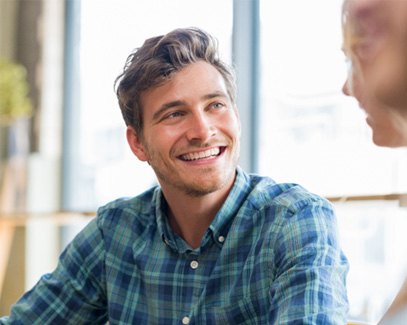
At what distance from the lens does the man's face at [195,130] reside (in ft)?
5.02

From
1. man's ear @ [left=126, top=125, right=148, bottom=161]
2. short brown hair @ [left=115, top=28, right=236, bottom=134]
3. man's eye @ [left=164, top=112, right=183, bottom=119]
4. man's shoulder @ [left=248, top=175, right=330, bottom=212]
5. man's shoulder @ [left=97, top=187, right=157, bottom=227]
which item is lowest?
man's shoulder @ [left=97, top=187, right=157, bottom=227]

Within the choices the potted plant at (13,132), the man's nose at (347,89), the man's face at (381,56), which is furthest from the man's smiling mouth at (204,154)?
the potted plant at (13,132)

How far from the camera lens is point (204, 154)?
60.5 inches

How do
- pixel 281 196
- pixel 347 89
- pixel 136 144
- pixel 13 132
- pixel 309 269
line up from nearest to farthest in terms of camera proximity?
pixel 347 89 → pixel 309 269 → pixel 281 196 → pixel 136 144 → pixel 13 132

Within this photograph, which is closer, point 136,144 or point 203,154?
point 203,154

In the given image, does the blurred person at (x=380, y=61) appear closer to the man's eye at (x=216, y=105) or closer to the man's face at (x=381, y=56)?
the man's face at (x=381, y=56)

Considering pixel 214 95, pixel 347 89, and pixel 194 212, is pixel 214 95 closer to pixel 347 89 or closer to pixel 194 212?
pixel 194 212

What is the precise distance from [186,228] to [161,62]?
16.0 inches

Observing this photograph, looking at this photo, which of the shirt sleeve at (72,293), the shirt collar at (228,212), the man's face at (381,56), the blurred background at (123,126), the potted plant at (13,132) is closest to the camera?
the man's face at (381,56)

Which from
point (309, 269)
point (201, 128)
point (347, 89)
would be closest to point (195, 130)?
point (201, 128)

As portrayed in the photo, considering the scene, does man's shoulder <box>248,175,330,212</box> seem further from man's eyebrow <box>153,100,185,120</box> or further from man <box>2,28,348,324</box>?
man's eyebrow <box>153,100,185,120</box>

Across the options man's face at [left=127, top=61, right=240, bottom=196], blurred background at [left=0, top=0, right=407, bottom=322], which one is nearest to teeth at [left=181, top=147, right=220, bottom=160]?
man's face at [left=127, top=61, right=240, bottom=196]

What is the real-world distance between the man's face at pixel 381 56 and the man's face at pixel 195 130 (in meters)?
1.03

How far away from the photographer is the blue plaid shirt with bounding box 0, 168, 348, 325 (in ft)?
→ 4.08
